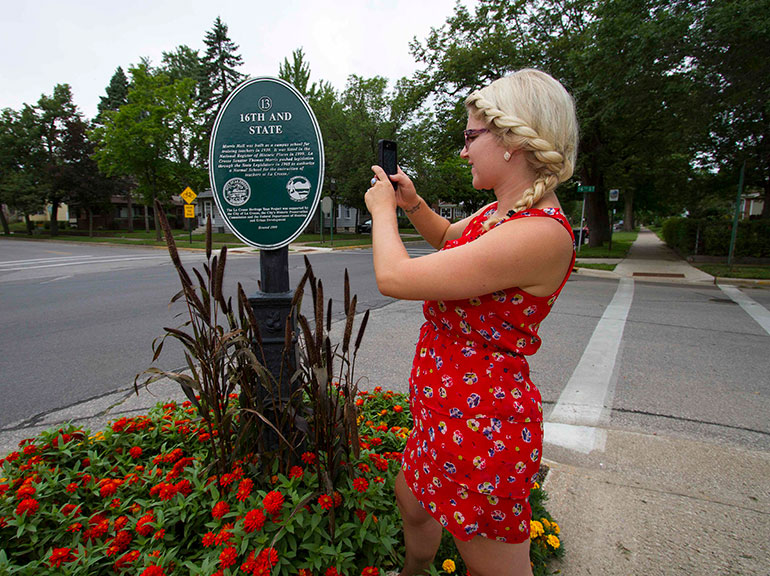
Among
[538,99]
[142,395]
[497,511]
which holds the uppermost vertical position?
[538,99]

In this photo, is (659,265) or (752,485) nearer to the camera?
(752,485)

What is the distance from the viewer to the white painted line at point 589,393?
301 centimetres

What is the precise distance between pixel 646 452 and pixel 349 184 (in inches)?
970

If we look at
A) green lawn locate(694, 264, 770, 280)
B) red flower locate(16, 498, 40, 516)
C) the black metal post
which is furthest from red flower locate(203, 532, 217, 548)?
green lawn locate(694, 264, 770, 280)

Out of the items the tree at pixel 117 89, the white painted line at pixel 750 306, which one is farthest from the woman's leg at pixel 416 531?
the tree at pixel 117 89

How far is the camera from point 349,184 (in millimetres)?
26031

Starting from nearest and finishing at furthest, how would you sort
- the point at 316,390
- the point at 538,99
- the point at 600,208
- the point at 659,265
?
the point at 538,99 < the point at 316,390 < the point at 659,265 < the point at 600,208

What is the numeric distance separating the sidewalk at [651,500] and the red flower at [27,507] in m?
1.47

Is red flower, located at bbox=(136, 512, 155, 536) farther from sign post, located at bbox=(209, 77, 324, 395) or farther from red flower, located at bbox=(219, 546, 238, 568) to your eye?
sign post, located at bbox=(209, 77, 324, 395)

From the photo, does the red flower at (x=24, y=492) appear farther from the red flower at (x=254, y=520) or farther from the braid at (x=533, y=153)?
the braid at (x=533, y=153)

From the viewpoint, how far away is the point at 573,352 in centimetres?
500

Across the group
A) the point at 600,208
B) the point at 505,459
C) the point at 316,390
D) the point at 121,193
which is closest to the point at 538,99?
the point at 505,459

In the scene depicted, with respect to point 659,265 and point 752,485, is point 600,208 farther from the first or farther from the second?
point 752,485

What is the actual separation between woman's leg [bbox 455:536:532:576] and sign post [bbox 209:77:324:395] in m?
1.09
